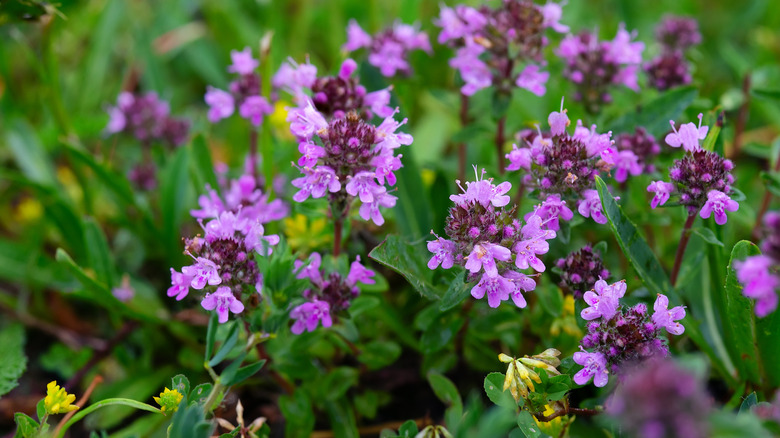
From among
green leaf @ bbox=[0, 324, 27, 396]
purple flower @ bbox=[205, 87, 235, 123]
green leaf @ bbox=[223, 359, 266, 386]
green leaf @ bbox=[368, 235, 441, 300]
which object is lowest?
green leaf @ bbox=[0, 324, 27, 396]

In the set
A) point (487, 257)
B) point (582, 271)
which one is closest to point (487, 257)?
point (487, 257)

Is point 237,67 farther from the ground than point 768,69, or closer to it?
closer to it

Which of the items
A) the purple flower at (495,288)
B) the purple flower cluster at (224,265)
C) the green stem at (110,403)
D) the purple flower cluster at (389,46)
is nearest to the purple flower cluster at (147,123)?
the purple flower cluster at (389,46)

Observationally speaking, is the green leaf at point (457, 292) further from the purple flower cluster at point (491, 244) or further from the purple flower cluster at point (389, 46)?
the purple flower cluster at point (389, 46)

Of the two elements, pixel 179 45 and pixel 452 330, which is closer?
pixel 452 330

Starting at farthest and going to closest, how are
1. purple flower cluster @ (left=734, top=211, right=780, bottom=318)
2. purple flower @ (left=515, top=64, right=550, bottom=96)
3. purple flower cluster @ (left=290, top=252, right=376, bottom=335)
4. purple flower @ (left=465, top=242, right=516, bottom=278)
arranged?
purple flower @ (left=515, top=64, right=550, bottom=96) → purple flower cluster @ (left=290, top=252, right=376, bottom=335) → purple flower @ (left=465, top=242, right=516, bottom=278) → purple flower cluster @ (left=734, top=211, right=780, bottom=318)

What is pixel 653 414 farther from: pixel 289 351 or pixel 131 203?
pixel 131 203

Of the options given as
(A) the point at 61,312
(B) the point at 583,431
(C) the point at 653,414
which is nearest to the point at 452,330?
(B) the point at 583,431

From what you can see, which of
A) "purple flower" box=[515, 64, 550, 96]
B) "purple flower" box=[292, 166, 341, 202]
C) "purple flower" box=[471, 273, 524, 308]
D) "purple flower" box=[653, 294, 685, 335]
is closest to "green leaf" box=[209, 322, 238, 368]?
"purple flower" box=[292, 166, 341, 202]

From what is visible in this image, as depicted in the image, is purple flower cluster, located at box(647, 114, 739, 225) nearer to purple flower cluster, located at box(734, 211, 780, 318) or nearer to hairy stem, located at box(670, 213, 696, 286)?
hairy stem, located at box(670, 213, 696, 286)
